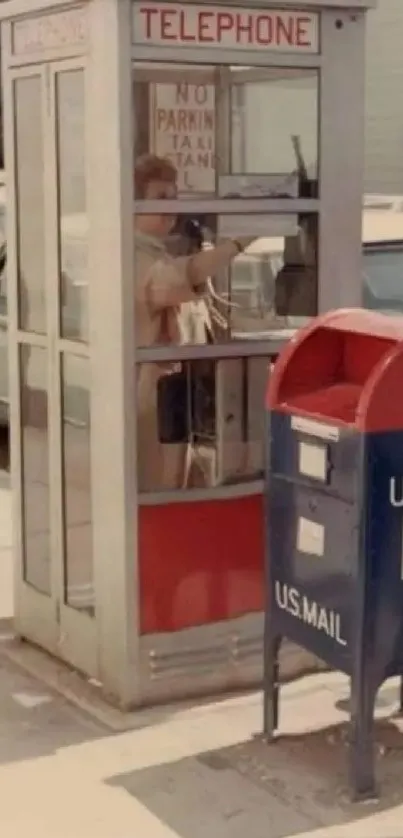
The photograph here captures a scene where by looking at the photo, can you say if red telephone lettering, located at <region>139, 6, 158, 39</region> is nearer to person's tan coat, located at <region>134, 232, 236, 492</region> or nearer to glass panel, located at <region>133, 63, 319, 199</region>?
glass panel, located at <region>133, 63, 319, 199</region>

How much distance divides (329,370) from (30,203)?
4.84ft

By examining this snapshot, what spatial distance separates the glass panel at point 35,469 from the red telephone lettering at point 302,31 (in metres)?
1.47

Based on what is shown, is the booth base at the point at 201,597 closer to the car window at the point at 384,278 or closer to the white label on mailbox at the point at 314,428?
the white label on mailbox at the point at 314,428

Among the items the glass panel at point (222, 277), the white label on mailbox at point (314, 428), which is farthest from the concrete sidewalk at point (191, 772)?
the glass panel at point (222, 277)

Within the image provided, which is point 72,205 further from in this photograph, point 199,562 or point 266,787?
point 266,787

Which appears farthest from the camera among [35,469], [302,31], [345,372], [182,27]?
[35,469]

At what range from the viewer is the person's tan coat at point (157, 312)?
4508 millimetres

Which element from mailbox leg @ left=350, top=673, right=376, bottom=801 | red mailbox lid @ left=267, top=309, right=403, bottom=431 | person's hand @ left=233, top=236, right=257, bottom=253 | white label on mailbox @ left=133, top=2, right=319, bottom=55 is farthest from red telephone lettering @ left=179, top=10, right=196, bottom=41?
mailbox leg @ left=350, top=673, right=376, bottom=801

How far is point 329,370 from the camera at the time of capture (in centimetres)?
422

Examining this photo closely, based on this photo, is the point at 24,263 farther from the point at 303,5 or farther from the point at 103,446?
the point at 303,5

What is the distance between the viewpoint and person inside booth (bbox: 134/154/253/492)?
447 centimetres

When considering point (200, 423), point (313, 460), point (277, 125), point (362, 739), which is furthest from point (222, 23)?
point (362, 739)

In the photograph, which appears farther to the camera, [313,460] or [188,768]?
[188,768]

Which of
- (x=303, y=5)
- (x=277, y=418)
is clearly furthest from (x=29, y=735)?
(x=303, y=5)
